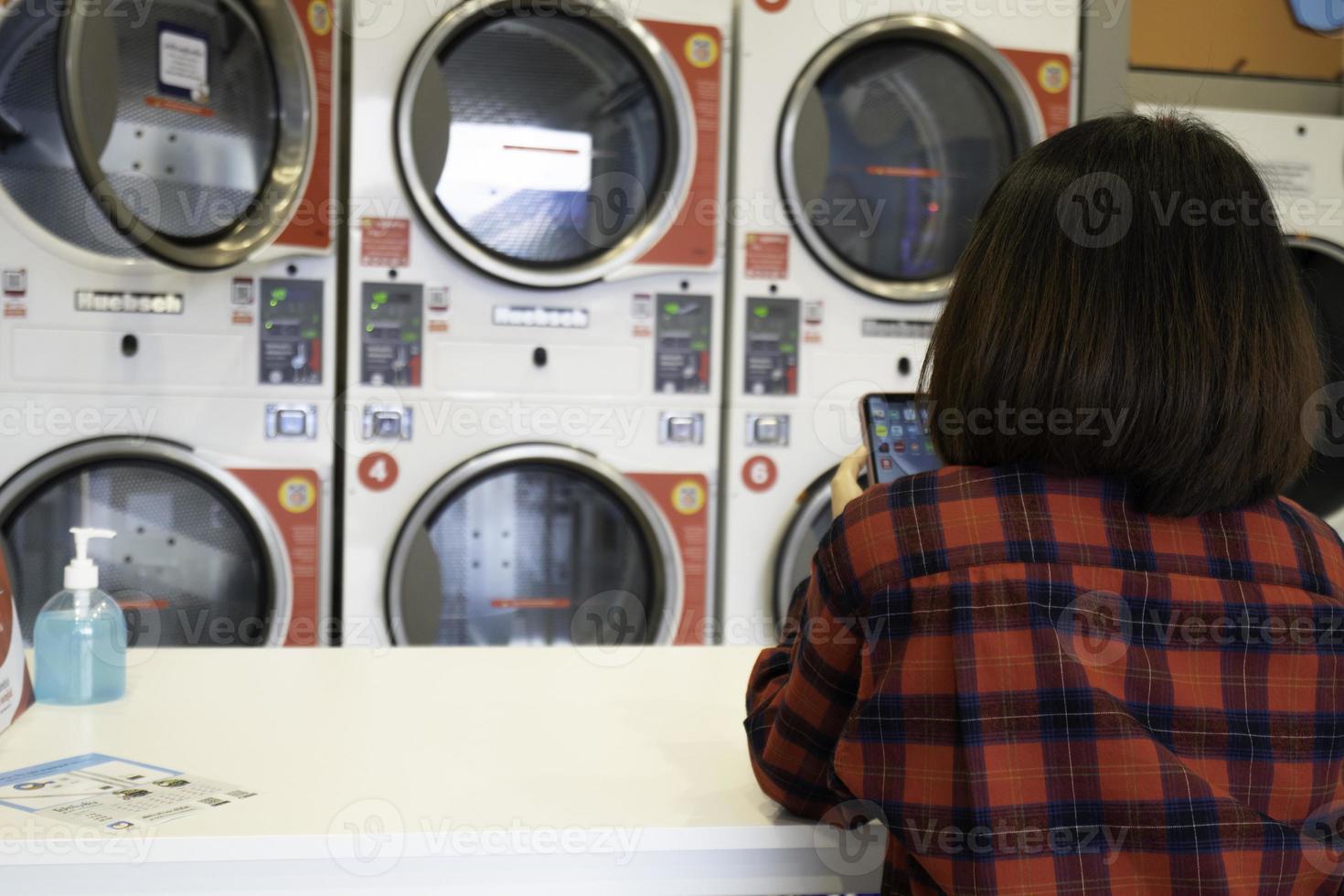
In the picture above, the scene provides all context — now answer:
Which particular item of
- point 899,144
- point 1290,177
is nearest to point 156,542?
point 899,144

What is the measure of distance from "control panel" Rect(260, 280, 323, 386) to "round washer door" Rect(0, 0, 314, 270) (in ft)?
0.63

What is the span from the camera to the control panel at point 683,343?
8.32ft

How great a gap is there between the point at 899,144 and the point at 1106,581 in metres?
2.02

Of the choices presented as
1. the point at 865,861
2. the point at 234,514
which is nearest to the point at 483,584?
the point at 234,514

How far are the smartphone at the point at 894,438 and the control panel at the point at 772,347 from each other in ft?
4.23

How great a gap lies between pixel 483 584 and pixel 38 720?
1.47 meters

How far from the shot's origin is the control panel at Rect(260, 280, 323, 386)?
2.36 metres

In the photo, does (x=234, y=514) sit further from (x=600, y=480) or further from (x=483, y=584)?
(x=600, y=480)

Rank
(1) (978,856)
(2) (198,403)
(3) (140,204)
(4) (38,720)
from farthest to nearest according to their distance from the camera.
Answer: (2) (198,403)
(3) (140,204)
(4) (38,720)
(1) (978,856)

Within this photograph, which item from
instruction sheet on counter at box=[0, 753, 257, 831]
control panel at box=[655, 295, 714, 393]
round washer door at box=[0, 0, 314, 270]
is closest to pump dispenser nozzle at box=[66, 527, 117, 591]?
instruction sheet on counter at box=[0, 753, 257, 831]

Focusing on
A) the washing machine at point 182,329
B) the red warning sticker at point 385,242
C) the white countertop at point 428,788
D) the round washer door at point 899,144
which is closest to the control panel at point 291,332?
the washing machine at point 182,329

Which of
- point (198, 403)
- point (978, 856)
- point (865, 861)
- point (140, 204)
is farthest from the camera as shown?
point (198, 403)

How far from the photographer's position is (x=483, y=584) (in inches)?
98.3

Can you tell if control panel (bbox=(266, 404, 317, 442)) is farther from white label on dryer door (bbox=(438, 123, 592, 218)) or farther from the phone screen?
the phone screen
